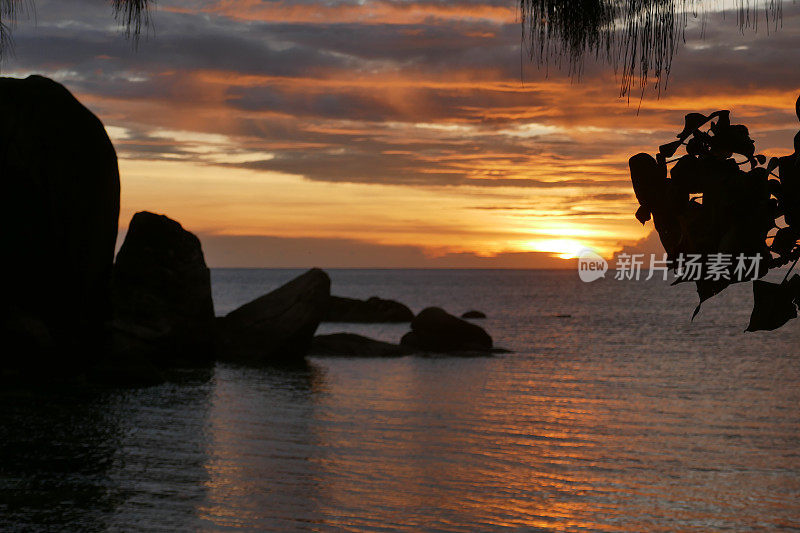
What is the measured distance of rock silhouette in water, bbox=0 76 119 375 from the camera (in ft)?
61.4

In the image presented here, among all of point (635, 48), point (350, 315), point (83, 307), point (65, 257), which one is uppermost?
point (635, 48)

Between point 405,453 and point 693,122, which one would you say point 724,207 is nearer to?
point 693,122

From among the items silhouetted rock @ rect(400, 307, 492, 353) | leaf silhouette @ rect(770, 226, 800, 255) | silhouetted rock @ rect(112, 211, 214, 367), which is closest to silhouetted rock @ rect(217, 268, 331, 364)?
silhouetted rock @ rect(112, 211, 214, 367)

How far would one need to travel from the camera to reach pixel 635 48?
12.1 feet

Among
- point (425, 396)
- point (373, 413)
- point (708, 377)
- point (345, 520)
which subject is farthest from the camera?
point (708, 377)

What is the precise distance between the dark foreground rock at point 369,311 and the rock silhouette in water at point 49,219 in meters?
37.3

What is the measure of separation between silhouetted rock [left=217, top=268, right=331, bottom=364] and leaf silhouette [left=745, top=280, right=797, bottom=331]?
85.6 feet

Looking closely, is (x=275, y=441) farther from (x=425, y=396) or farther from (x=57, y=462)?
(x=425, y=396)

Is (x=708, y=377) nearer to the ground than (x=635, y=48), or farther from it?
nearer to the ground

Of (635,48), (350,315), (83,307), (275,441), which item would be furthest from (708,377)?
(350,315)

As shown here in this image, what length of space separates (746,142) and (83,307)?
66.1 feet

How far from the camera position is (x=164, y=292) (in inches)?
1013

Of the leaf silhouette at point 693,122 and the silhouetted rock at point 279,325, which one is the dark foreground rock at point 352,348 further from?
the leaf silhouette at point 693,122

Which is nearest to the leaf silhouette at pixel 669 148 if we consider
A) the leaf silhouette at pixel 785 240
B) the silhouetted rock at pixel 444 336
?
the leaf silhouette at pixel 785 240
